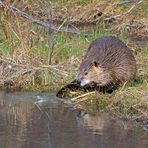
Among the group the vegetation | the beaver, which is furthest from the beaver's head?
the vegetation

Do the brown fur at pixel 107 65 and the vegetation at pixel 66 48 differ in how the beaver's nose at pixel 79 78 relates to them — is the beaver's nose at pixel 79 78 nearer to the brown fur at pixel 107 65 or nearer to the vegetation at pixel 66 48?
the brown fur at pixel 107 65

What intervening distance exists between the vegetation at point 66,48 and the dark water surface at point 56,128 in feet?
1.05

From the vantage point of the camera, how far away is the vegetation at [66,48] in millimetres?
7664

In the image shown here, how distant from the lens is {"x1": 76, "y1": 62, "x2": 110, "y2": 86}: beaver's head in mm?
8102

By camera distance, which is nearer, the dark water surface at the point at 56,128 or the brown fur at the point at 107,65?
the dark water surface at the point at 56,128

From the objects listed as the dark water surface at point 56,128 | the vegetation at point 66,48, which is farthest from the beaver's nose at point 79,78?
the dark water surface at point 56,128

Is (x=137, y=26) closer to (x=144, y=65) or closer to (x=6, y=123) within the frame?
(x=144, y=65)

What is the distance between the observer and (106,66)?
8266mm

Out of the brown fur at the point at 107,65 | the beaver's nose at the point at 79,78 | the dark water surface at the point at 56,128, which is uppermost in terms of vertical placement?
the brown fur at the point at 107,65

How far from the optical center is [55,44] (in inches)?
376

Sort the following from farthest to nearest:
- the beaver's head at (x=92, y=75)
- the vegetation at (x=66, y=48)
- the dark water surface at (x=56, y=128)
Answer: the beaver's head at (x=92, y=75) → the vegetation at (x=66, y=48) → the dark water surface at (x=56, y=128)

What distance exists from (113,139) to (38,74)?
2534 millimetres

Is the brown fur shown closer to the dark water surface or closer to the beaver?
the beaver

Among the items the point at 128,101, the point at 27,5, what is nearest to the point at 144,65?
the point at 128,101
